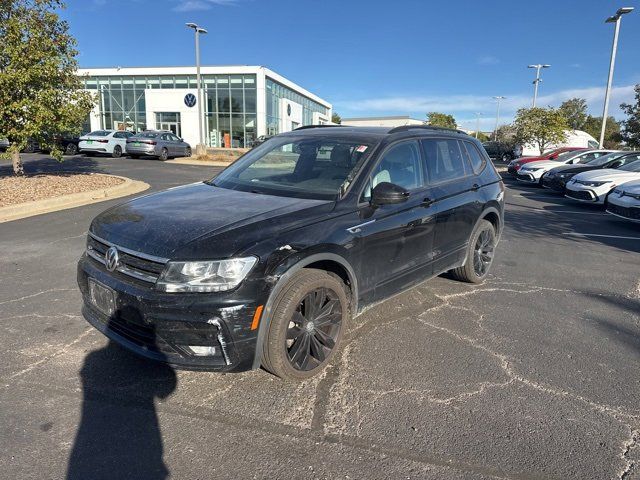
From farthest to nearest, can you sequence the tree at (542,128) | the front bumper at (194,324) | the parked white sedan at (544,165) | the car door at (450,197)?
the tree at (542,128) → the parked white sedan at (544,165) → the car door at (450,197) → the front bumper at (194,324)

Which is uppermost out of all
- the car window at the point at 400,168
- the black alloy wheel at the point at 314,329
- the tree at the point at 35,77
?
the tree at the point at 35,77

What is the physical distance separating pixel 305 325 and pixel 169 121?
40.9 metres

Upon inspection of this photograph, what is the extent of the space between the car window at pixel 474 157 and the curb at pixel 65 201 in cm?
818

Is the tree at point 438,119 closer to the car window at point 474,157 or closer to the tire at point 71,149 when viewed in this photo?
the tire at point 71,149

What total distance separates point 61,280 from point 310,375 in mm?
3548

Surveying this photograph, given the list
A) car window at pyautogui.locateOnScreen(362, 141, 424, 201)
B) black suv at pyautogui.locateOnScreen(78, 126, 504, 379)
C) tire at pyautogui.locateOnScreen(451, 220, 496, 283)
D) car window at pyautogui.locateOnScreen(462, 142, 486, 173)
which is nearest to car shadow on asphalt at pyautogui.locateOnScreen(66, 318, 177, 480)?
black suv at pyautogui.locateOnScreen(78, 126, 504, 379)

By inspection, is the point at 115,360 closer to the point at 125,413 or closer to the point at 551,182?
the point at 125,413

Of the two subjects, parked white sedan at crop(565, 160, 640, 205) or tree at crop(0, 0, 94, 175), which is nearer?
tree at crop(0, 0, 94, 175)

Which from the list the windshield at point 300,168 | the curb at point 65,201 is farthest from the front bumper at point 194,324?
the curb at point 65,201

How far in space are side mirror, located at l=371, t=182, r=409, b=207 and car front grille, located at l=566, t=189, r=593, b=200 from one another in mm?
10349

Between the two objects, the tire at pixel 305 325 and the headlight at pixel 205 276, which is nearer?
the headlight at pixel 205 276

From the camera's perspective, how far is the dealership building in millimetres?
39594

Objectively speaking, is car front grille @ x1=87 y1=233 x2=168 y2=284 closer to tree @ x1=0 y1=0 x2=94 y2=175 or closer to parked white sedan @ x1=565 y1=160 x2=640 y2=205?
tree @ x1=0 y1=0 x2=94 y2=175

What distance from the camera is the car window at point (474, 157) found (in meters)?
5.47
